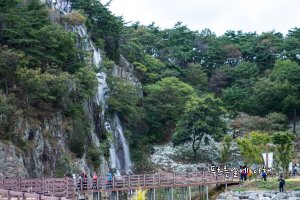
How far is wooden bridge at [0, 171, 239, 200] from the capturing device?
29.6 metres

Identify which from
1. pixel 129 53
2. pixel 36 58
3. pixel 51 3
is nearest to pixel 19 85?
pixel 36 58

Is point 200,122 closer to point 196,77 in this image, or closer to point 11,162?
point 196,77

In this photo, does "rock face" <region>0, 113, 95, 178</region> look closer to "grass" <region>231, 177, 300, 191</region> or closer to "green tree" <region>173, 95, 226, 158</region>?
"grass" <region>231, 177, 300, 191</region>

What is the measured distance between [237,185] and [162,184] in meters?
7.13

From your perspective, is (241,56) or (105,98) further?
(241,56)

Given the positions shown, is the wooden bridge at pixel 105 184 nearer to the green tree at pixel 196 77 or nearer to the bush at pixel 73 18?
the bush at pixel 73 18

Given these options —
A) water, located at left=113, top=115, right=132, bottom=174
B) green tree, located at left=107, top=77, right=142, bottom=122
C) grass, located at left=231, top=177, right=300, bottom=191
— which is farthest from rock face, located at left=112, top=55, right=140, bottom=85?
grass, located at left=231, top=177, right=300, bottom=191

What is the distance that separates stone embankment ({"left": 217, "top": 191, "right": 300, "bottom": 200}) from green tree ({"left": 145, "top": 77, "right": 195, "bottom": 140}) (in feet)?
83.9

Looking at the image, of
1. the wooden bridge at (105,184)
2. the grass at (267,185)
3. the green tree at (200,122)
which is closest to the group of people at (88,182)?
the wooden bridge at (105,184)

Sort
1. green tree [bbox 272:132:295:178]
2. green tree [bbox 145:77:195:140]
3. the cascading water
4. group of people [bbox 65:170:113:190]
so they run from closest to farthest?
group of people [bbox 65:170:113:190], green tree [bbox 272:132:295:178], the cascading water, green tree [bbox 145:77:195:140]

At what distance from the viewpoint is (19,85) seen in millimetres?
41906

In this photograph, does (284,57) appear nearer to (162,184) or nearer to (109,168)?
(109,168)

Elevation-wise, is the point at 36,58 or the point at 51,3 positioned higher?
the point at 51,3

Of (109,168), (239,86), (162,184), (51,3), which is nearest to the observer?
(162,184)
